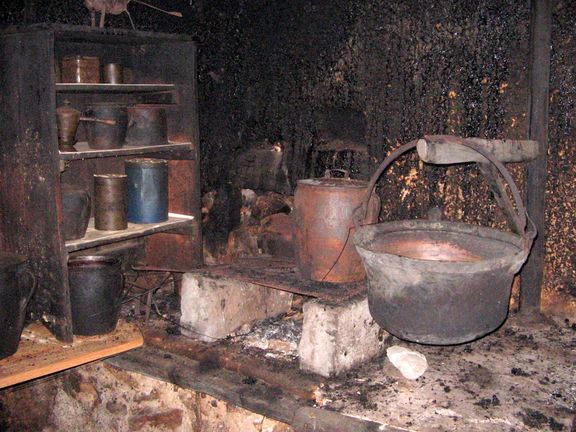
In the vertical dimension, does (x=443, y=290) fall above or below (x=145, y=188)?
below

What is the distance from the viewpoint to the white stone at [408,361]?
2918 mm

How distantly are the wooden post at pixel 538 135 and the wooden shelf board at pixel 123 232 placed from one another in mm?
2076

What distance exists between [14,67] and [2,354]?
4.86ft

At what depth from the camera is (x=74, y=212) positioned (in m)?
3.33

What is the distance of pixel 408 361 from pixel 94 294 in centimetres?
172

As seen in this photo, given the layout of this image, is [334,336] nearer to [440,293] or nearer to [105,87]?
[440,293]

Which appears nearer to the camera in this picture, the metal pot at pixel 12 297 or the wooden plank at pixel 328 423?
the wooden plank at pixel 328 423

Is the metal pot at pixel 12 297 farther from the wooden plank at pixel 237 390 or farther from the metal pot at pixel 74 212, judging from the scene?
the wooden plank at pixel 237 390

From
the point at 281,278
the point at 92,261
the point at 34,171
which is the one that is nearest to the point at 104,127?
the point at 34,171

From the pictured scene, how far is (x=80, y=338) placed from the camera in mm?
3418

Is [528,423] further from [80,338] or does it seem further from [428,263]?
[80,338]

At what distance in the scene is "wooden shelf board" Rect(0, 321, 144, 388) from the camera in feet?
9.90

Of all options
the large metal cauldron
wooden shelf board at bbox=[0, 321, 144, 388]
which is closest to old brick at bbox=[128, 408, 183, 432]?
wooden shelf board at bbox=[0, 321, 144, 388]

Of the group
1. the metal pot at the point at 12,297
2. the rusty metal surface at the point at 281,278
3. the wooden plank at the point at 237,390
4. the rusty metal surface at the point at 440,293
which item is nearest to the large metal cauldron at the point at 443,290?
the rusty metal surface at the point at 440,293
